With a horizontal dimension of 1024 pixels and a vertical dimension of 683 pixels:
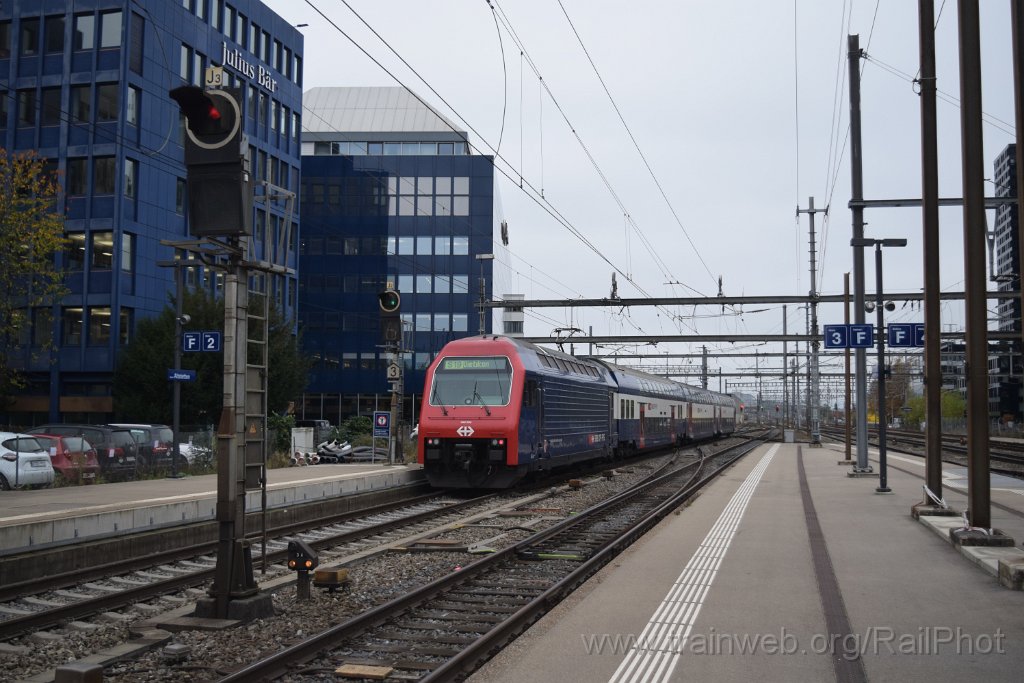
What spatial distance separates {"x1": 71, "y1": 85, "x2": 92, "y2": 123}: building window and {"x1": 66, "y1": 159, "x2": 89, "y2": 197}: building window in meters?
1.80

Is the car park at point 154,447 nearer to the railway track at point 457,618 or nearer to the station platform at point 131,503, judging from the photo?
the station platform at point 131,503

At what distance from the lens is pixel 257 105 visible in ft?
154

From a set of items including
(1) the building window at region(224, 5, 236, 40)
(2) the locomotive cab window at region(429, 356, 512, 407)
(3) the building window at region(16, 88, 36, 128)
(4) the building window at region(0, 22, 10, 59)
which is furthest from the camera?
(1) the building window at region(224, 5, 236, 40)

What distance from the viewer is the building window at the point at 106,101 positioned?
39181 mm

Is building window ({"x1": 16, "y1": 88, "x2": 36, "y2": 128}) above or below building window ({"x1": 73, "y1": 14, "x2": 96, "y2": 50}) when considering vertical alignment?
below

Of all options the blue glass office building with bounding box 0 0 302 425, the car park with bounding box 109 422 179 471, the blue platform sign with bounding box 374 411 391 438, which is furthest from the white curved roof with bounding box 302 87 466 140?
the blue platform sign with bounding box 374 411 391 438

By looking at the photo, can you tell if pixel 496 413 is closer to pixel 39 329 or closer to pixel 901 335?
pixel 901 335

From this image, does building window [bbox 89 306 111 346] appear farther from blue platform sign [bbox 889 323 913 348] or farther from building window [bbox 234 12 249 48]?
blue platform sign [bbox 889 323 913 348]

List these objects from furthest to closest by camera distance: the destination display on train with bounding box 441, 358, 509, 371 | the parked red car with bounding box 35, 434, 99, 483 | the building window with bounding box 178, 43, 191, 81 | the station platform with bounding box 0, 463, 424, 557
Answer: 1. the building window with bounding box 178, 43, 191, 81
2. the parked red car with bounding box 35, 434, 99, 483
3. the destination display on train with bounding box 441, 358, 509, 371
4. the station platform with bounding box 0, 463, 424, 557

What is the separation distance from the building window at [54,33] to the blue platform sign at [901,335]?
36.5 m

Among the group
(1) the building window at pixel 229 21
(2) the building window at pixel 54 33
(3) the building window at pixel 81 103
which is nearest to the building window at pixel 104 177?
(3) the building window at pixel 81 103

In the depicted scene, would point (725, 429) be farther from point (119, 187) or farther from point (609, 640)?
point (609, 640)

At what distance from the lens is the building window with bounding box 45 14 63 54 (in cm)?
4016

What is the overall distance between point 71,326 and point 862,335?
110 ft
